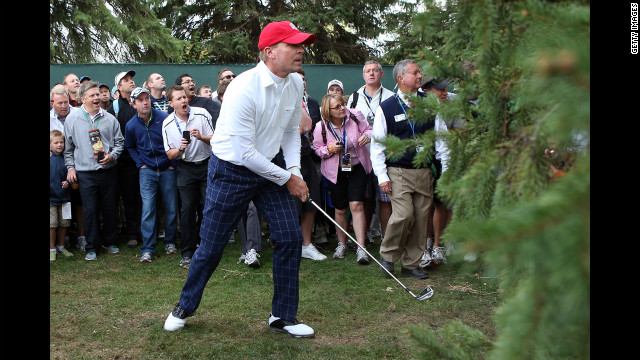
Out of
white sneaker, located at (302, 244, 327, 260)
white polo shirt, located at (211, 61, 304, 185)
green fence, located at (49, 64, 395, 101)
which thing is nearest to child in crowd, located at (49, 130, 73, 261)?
green fence, located at (49, 64, 395, 101)

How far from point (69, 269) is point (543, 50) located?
684 cm

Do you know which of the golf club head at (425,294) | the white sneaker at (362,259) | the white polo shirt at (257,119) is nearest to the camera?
the white polo shirt at (257,119)

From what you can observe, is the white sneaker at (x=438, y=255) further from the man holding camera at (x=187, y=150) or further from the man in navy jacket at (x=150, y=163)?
the man in navy jacket at (x=150, y=163)

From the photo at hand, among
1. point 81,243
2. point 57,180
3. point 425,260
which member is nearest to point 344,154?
point 425,260

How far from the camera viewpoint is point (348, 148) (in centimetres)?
745

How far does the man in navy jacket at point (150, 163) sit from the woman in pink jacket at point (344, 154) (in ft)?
6.52

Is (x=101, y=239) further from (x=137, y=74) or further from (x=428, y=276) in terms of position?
(x=428, y=276)

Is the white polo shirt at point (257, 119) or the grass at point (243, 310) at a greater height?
the white polo shirt at point (257, 119)

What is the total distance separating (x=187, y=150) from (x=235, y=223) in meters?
3.10

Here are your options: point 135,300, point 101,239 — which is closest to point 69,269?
point 101,239

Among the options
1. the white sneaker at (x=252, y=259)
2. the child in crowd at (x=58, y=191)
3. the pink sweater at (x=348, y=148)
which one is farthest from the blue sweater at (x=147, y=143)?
the pink sweater at (x=348, y=148)

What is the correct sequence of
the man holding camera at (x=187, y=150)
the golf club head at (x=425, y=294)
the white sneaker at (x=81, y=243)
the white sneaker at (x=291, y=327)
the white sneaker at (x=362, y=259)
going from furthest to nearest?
the white sneaker at (x=81, y=243) < the man holding camera at (x=187, y=150) < the white sneaker at (x=362, y=259) < the golf club head at (x=425, y=294) < the white sneaker at (x=291, y=327)

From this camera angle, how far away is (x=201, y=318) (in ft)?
16.1

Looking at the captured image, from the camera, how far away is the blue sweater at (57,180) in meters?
7.53
